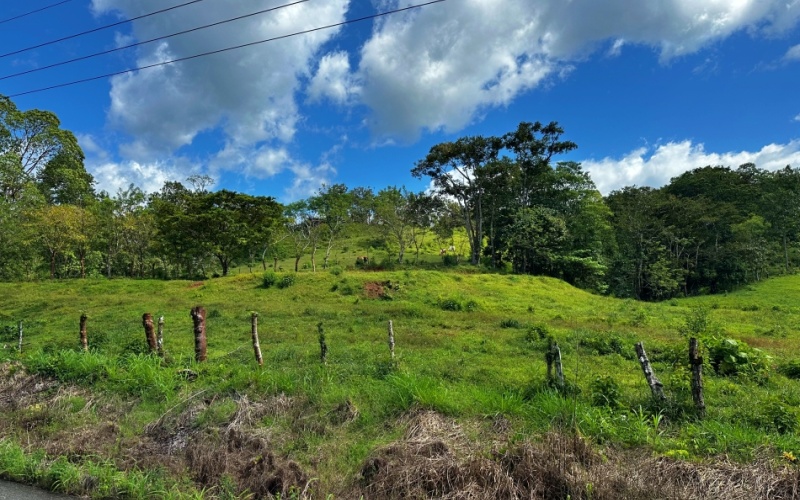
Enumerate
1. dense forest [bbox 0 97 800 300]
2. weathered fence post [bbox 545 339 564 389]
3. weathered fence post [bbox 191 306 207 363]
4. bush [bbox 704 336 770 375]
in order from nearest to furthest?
weathered fence post [bbox 545 339 564 389], weathered fence post [bbox 191 306 207 363], bush [bbox 704 336 770 375], dense forest [bbox 0 97 800 300]

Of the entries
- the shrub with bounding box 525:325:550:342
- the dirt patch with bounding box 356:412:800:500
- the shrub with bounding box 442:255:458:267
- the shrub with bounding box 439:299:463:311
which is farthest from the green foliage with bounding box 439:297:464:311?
the shrub with bounding box 442:255:458:267

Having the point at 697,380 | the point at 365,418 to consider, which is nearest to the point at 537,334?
the point at 697,380

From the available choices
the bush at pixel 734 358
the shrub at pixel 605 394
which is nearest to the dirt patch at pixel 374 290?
the bush at pixel 734 358

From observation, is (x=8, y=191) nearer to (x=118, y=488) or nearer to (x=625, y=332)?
(x=118, y=488)

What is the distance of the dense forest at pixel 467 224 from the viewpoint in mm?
36625

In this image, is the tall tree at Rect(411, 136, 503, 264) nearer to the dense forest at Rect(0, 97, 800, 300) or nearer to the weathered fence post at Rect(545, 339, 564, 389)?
the dense forest at Rect(0, 97, 800, 300)

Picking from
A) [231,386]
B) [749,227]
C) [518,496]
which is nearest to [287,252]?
[231,386]

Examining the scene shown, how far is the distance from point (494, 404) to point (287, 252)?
47437mm

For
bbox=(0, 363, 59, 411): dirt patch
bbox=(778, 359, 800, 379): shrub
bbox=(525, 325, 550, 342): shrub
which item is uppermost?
bbox=(0, 363, 59, 411): dirt patch

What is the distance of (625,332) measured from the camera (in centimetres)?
1661

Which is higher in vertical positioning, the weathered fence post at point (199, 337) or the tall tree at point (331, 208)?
the tall tree at point (331, 208)

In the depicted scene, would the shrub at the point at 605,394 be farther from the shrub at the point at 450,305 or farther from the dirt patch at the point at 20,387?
the shrub at the point at 450,305

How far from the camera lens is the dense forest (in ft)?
120

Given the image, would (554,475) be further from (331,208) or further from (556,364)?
(331,208)
